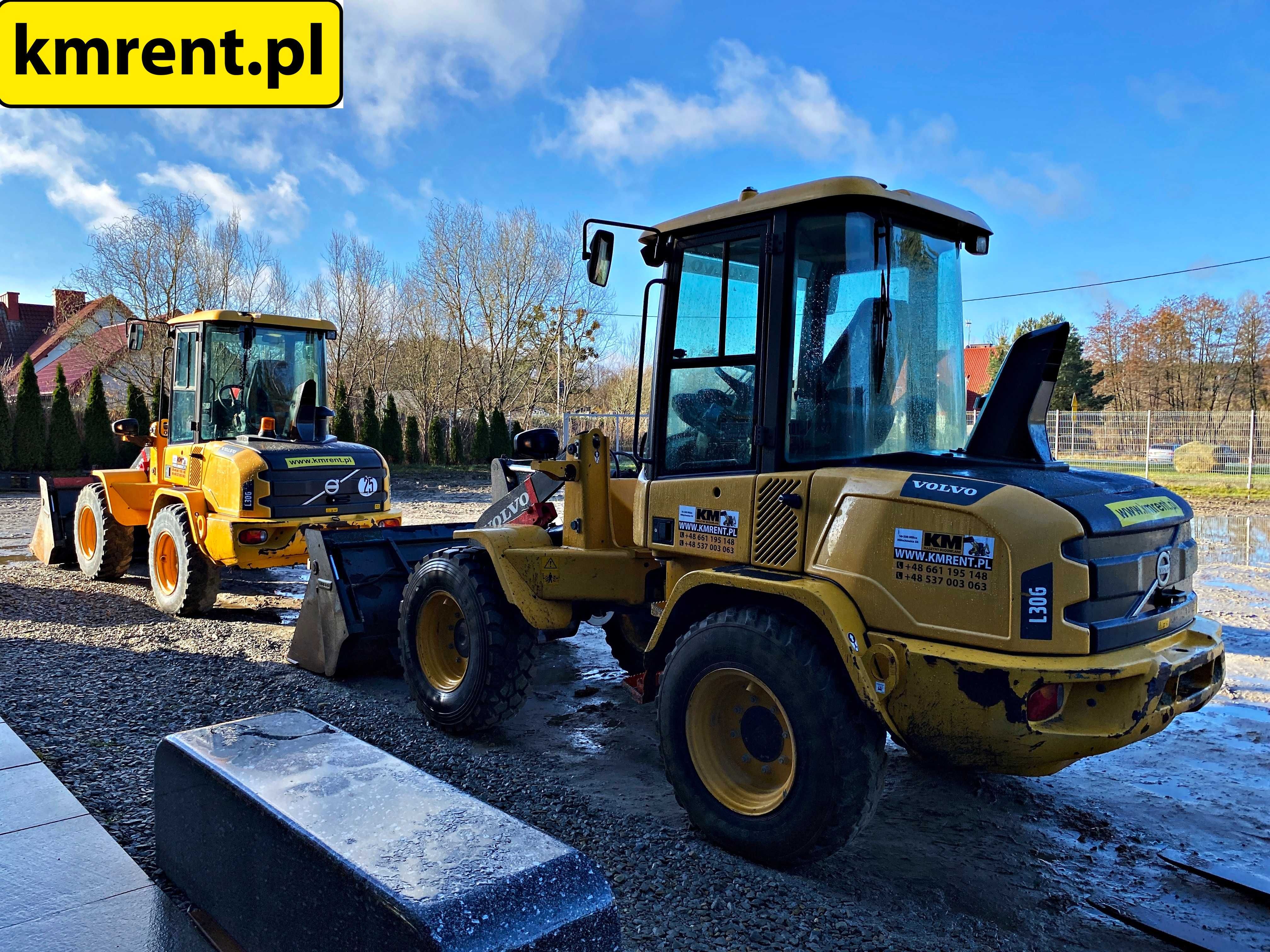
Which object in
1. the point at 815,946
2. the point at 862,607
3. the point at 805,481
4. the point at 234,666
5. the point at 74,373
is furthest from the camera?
the point at 74,373

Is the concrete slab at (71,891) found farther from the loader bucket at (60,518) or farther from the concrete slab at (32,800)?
the loader bucket at (60,518)

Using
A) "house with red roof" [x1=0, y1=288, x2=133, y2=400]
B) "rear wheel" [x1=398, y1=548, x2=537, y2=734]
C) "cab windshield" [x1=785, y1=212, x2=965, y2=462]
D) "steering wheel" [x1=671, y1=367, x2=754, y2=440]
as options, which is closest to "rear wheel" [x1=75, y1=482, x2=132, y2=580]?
"rear wheel" [x1=398, y1=548, x2=537, y2=734]

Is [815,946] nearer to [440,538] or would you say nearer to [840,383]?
[840,383]

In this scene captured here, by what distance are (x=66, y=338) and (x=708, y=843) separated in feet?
116

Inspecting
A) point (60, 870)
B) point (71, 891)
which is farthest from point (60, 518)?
point (71, 891)

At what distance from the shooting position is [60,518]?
418 inches

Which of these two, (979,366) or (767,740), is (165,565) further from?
(979,366)

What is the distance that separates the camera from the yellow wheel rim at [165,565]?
8656mm

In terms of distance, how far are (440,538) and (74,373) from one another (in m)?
36.5

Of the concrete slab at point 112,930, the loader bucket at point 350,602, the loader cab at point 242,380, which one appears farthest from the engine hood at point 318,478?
the concrete slab at point 112,930

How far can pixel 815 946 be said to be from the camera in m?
3.22

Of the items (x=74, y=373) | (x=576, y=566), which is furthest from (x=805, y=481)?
(x=74, y=373)

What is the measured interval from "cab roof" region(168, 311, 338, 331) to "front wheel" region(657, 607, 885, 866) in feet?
20.4

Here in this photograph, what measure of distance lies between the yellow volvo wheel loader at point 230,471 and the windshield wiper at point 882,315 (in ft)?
17.2
